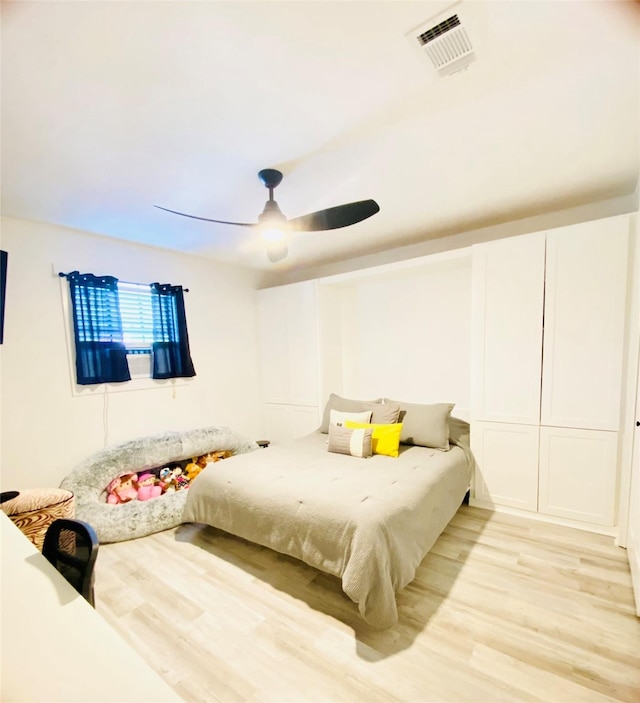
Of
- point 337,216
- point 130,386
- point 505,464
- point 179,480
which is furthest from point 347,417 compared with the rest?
point 130,386

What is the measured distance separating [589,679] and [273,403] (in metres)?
3.65

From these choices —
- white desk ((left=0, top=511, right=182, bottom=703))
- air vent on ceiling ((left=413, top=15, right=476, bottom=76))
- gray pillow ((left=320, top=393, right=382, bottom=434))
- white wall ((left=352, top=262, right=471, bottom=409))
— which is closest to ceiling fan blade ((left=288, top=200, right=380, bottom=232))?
air vent on ceiling ((left=413, top=15, right=476, bottom=76))

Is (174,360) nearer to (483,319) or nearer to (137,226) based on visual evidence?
(137,226)

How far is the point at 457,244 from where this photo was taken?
3.36m

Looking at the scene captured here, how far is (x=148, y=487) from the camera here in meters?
3.01

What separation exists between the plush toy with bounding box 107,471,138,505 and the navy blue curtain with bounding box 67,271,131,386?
3.04 ft

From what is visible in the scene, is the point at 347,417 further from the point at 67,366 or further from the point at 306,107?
the point at 67,366

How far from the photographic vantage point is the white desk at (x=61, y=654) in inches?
26.7

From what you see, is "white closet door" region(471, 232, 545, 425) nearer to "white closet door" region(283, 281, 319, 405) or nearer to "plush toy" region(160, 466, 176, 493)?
"white closet door" region(283, 281, 319, 405)

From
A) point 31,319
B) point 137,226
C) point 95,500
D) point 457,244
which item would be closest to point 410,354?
point 457,244

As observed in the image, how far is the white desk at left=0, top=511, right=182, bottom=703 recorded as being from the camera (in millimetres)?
678

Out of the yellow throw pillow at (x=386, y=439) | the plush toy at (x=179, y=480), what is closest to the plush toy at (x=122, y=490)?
the plush toy at (x=179, y=480)

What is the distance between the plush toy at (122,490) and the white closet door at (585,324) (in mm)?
3654

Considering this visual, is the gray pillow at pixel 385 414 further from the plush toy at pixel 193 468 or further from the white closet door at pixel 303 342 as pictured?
the plush toy at pixel 193 468
